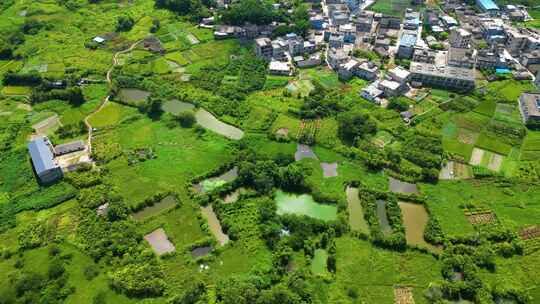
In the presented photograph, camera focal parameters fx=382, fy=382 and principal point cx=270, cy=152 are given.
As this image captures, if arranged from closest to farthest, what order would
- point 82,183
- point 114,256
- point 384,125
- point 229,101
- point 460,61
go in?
point 114,256
point 82,183
point 384,125
point 229,101
point 460,61

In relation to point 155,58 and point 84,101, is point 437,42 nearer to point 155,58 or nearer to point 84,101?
point 155,58

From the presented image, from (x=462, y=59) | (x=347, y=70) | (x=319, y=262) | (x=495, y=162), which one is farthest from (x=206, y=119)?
(x=462, y=59)

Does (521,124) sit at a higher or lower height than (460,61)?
lower

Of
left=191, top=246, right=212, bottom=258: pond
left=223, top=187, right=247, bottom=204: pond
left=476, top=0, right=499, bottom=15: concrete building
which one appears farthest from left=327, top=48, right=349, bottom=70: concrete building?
left=191, top=246, right=212, bottom=258: pond

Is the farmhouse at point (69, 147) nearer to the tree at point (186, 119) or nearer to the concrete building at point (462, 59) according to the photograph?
the tree at point (186, 119)

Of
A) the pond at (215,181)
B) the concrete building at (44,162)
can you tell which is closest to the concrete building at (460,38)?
the pond at (215,181)

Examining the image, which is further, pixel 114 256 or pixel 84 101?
pixel 84 101

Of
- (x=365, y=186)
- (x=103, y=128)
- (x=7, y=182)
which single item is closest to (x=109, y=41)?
(x=103, y=128)
